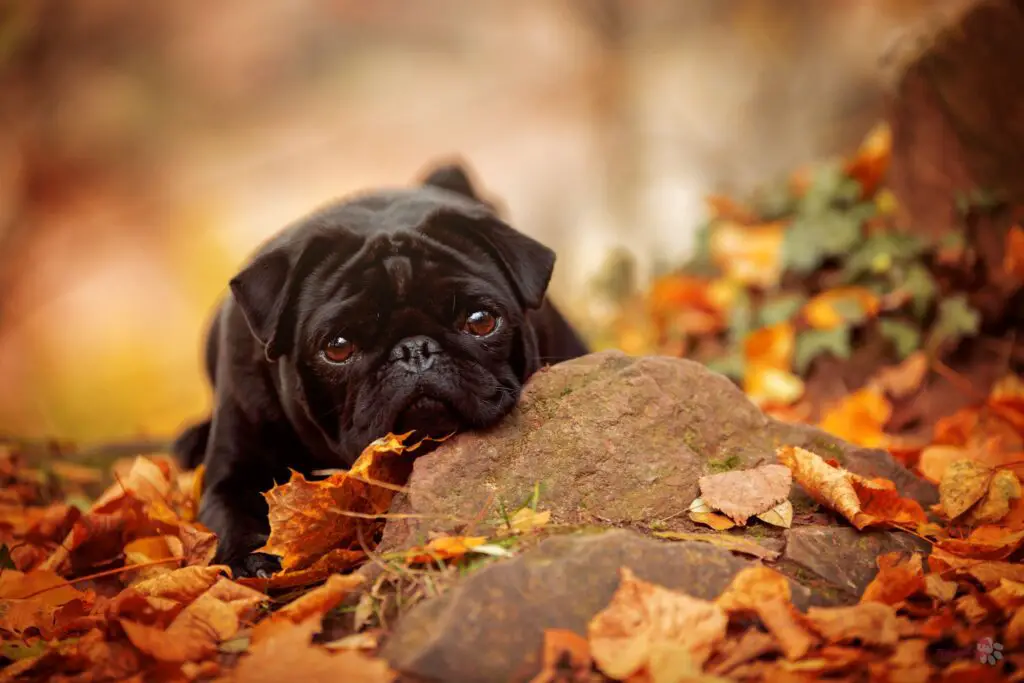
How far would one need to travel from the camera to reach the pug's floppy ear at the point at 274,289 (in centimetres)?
267

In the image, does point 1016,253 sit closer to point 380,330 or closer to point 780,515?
point 780,515

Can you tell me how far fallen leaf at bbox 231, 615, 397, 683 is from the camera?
1717mm

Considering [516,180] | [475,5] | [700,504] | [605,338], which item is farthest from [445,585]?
[475,5]

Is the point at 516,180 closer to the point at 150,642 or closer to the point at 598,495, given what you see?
the point at 598,495

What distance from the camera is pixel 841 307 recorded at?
4.65m

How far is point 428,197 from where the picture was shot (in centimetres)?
332

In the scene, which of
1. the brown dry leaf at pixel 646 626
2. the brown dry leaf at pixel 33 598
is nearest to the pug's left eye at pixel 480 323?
the brown dry leaf at pixel 646 626

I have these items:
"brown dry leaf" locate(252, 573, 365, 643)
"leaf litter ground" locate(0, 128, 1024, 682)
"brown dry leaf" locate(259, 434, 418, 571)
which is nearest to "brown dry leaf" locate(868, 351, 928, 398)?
"leaf litter ground" locate(0, 128, 1024, 682)

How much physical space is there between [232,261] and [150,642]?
7143 mm

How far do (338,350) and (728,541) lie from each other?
4.16 ft

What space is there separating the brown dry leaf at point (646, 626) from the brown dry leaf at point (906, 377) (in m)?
2.87

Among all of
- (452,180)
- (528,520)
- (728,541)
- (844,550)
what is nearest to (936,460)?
(844,550)

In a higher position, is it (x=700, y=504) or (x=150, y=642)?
(x=700, y=504)

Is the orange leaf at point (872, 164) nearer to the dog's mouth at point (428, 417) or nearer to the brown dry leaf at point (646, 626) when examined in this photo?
the dog's mouth at point (428, 417)
